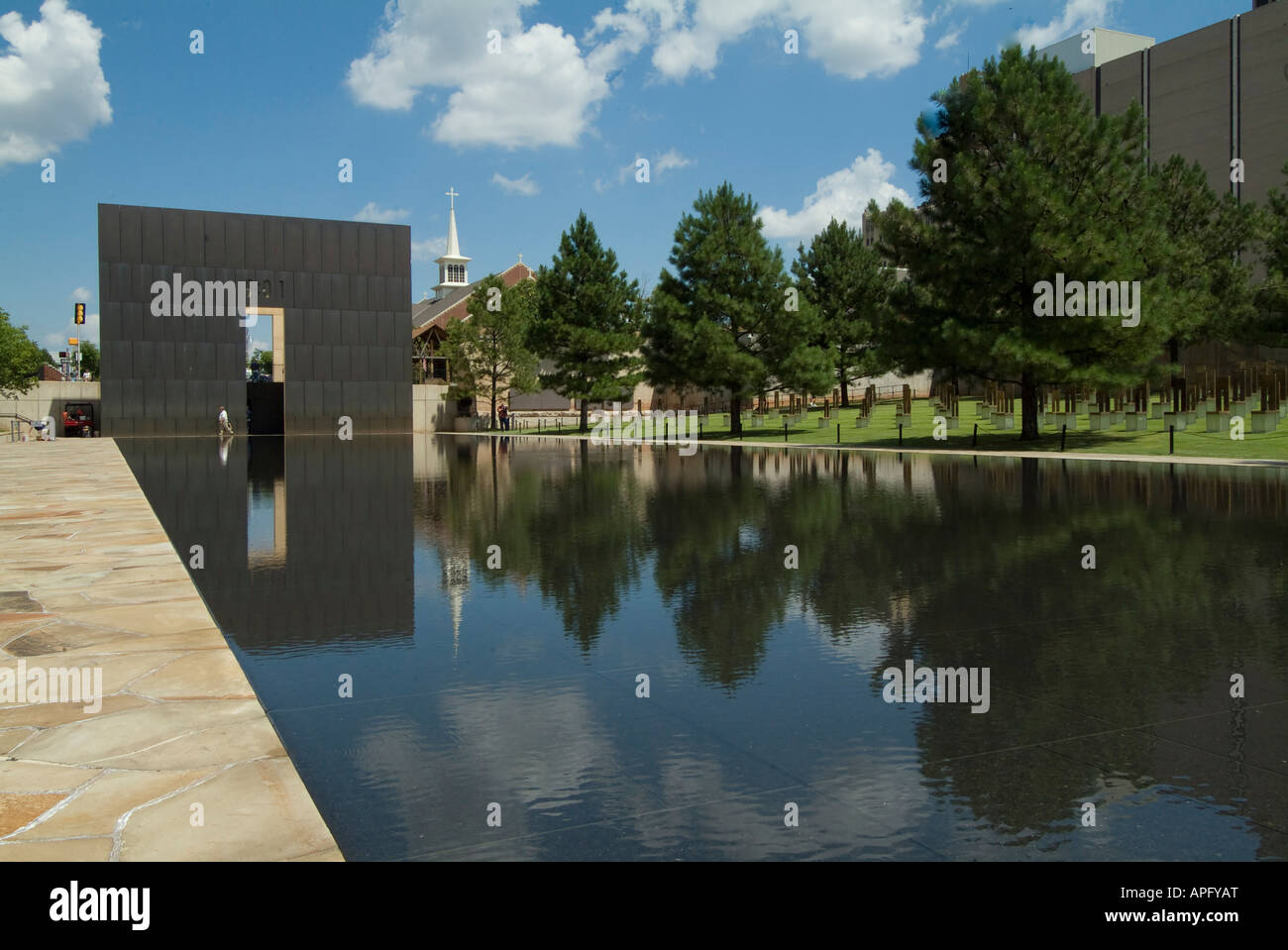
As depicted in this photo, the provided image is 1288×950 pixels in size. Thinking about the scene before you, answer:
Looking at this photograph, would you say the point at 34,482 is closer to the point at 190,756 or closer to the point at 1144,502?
the point at 190,756

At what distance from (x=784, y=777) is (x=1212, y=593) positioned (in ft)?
18.2

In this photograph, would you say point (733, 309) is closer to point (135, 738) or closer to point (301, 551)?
point (301, 551)

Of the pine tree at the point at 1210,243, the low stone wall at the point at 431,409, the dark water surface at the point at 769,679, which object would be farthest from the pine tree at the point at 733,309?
the dark water surface at the point at 769,679

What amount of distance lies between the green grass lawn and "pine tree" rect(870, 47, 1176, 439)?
1957 millimetres

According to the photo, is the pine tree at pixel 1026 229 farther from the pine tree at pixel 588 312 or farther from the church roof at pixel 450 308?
the church roof at pixel 450 308

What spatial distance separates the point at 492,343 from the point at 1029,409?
35073mm

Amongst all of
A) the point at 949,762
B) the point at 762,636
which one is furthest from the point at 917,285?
the point at 949,762

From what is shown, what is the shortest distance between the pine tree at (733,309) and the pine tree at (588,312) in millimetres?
9354

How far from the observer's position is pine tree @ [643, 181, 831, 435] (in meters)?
40.8

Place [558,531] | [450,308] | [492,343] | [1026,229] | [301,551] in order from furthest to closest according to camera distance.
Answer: [450,308]
[492,343]
[1026,229]
[558,531]
[301,551]

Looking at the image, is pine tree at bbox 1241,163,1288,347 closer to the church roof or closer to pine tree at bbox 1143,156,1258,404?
pine tree at bbox 1143,156,1258,404

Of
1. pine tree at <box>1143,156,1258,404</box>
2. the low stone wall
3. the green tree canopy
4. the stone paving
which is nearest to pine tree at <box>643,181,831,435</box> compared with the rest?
pine tree at <box>1143,156,1258,404</box>

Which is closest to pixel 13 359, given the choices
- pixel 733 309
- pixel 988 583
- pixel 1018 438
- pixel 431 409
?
pixel 431 409

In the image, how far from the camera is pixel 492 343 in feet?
195
